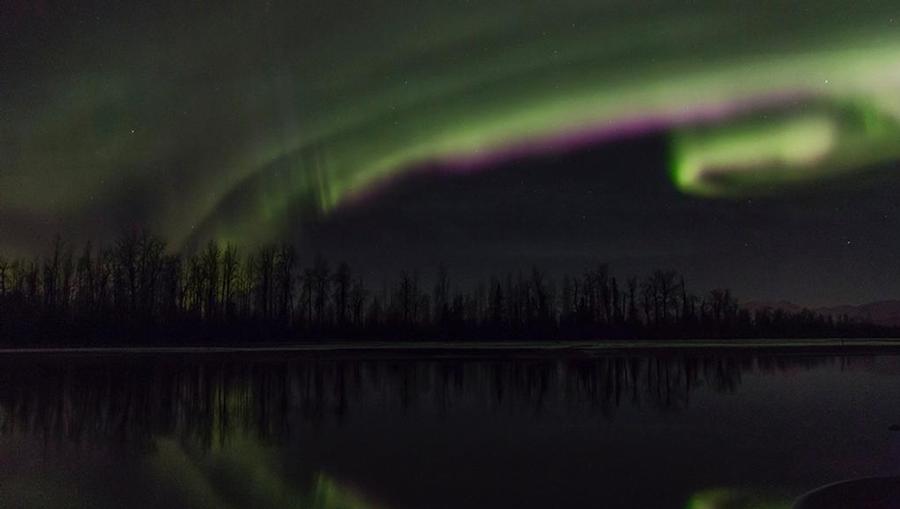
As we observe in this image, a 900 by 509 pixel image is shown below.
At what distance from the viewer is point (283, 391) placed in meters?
32.2

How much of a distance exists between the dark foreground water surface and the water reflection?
15 cm

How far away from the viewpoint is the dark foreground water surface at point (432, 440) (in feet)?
46.2

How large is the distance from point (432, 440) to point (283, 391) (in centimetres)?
1363

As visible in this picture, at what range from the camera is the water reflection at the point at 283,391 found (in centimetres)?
2242

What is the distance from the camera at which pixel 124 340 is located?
3310 inches

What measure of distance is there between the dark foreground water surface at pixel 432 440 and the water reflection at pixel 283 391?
152 mm

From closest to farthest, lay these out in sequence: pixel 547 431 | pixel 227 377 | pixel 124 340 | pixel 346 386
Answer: pixel 547 431, pixel 346 386, pixel 227 377, pixel 124 340

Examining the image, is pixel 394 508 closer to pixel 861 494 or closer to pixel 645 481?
pixel 645 481

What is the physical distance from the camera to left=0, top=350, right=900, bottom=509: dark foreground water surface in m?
14.1

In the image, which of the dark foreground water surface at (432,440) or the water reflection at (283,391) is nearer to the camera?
the dark foreground water surface at (432,440)

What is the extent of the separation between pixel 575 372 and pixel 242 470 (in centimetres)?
3106

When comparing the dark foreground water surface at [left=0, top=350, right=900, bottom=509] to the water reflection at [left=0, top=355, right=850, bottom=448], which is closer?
the dark foreground water surface at [left=0, top=350, right=900, bottom=509]

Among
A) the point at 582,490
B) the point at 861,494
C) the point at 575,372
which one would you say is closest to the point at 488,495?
the point at 582,490

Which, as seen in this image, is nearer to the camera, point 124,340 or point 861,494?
point 861,494
